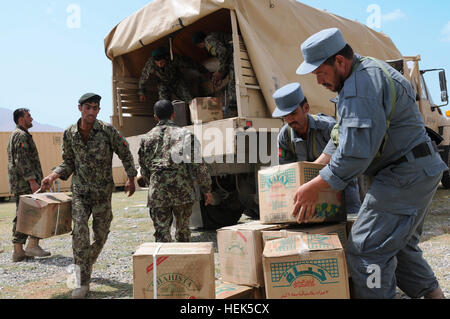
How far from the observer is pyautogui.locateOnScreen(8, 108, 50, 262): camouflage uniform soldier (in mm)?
5133

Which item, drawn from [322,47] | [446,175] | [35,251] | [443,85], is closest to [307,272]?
[322,47]

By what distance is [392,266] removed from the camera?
7.45 ft

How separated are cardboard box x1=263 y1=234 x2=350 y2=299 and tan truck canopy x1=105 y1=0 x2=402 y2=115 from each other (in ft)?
8.51

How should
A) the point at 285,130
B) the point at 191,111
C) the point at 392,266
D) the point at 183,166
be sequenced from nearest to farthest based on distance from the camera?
1. the point at 392,266
2. the point at 285,130
3. the point at 183,166
4. the point at 191,111

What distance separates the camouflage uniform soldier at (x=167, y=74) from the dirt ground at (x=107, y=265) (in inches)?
81.6

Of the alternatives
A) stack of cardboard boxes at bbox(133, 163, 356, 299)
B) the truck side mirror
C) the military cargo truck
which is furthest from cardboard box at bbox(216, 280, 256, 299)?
the truck side mirror

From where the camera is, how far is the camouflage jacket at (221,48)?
5137 mm

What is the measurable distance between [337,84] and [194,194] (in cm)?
194

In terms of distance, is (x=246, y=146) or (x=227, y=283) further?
(x=246, y=146)

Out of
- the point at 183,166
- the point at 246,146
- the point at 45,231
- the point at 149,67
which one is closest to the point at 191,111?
the point at 246,146

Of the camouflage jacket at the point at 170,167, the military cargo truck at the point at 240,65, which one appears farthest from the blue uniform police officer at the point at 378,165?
the military cargo truck at the point at 240,65

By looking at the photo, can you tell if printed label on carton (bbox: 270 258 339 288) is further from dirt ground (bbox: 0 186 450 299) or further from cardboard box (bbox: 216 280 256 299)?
dirt ground (bbox: 0 186 450 299)

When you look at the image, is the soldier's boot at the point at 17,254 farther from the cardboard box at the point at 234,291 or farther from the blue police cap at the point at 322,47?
the blue police cap at the point at 322,47

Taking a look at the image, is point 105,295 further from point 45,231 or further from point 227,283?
point 227,283
